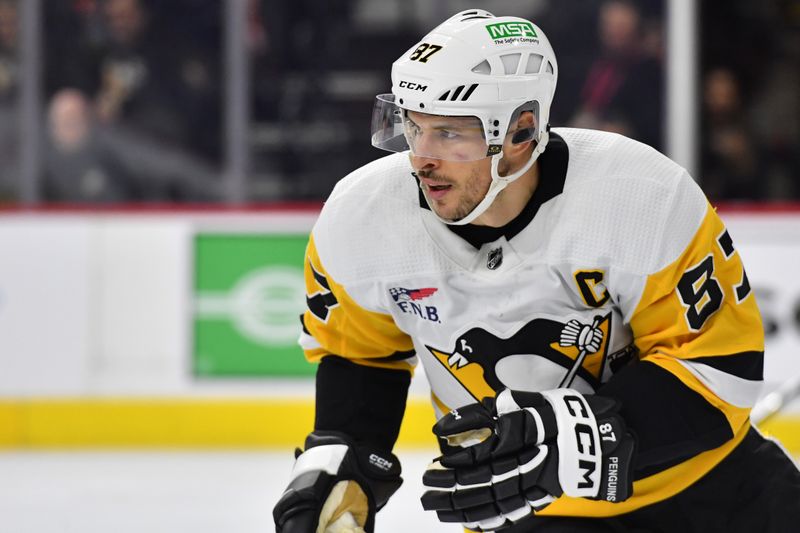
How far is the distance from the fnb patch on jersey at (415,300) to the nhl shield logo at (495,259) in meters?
0.09

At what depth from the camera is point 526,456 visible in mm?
1661

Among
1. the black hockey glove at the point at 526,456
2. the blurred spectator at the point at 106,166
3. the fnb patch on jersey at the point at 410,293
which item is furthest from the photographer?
the blurred spectator at the point at 106,166

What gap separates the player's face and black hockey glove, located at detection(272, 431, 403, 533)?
15.2 inches

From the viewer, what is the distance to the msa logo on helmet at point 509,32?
1.78 metres

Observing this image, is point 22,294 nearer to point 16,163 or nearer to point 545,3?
point 16,163

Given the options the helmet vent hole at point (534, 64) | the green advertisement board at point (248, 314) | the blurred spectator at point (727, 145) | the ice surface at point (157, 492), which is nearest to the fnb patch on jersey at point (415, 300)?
the helmet vent hole at point (534, 64)

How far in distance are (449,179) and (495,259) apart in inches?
5.5

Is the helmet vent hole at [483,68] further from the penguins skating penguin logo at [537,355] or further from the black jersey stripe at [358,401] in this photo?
the black jersey stripe at [358,401]

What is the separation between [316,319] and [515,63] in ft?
1.64

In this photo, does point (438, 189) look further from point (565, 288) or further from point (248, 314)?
point (248, 314)

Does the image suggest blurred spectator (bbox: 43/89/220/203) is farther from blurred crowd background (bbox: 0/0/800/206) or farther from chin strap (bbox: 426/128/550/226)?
chin strap (bbox: 426/128/550/226)

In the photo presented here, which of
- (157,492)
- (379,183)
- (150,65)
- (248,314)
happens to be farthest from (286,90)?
(379,183)

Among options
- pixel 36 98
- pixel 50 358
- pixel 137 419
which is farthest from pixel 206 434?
pixel 36 98

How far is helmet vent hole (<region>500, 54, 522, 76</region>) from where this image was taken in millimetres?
1771
